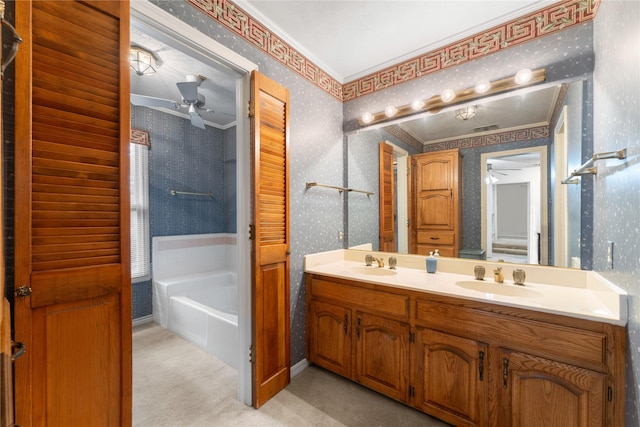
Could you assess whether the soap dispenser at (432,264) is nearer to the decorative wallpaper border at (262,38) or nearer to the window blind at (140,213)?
the decorative wallpaper border at (262,38)

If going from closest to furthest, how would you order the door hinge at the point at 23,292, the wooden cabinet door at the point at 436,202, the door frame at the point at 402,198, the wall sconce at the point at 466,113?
1. the door hinge at the point at 23,292
2. the wall sconce at the point at 466,113
3. the wooden cabinet door at the point at 436,202
4. the door frame at the point at 402,198

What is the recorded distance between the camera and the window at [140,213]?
301cm

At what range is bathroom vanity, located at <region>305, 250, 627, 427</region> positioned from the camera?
1.14 meters

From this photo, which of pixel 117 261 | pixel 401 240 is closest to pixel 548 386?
pixel 401 240

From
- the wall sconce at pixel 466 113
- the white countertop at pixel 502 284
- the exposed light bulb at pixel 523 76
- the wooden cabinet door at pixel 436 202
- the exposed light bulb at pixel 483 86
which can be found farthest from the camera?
the wooden cabinet door at pixel 436 202

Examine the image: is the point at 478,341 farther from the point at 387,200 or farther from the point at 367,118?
the point at 367,118

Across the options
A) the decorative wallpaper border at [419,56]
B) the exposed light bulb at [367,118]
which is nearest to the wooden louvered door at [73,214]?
the decorative wallpaper border at [419,56]

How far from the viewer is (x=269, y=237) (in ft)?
5.88

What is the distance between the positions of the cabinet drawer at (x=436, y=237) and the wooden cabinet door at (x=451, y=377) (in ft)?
2.53

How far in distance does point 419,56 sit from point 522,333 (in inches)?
79.4

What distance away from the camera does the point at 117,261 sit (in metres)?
1.12

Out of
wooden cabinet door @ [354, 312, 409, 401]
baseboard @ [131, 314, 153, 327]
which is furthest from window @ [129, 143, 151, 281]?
wooden cabinet door @ [354, 312, 409, 401]

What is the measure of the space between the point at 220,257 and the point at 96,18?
10.2ft

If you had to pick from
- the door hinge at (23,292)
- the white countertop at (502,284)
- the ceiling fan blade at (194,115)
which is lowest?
the white countertop at (502,284)
